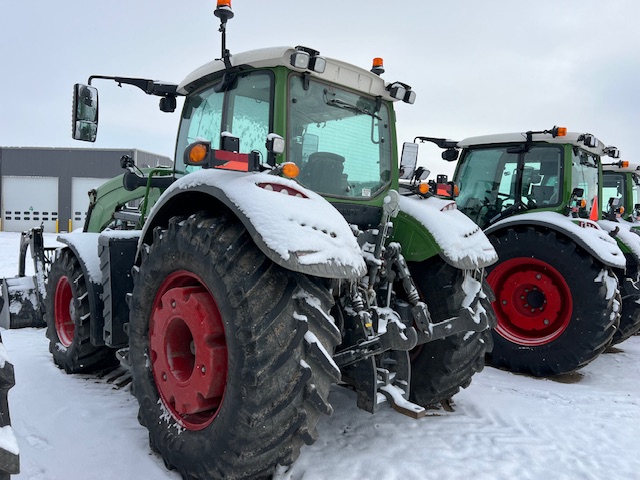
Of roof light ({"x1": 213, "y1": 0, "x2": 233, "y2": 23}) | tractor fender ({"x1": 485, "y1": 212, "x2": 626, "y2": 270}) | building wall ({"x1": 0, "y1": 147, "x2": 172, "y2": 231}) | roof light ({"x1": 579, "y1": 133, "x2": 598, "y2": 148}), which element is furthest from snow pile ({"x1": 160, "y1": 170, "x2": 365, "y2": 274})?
building wall ({"x1": 0, "y1": 147, "x2": 172, "y2": 231})

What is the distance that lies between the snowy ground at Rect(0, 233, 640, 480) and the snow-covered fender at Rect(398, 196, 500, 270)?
1068 mm

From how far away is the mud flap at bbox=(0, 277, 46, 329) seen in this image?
500 cm

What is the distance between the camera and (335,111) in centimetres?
315

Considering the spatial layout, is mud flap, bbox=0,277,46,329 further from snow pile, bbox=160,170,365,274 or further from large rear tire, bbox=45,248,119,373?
snow pile, bbox=160,170,365,274

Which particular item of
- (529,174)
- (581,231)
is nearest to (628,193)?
(529,174)

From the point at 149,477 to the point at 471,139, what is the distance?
17.3 feet

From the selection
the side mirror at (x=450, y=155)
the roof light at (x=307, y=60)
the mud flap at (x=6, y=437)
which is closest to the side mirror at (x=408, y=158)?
the roof light at (x=307, y=60)

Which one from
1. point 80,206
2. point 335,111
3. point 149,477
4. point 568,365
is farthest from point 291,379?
point 80,206

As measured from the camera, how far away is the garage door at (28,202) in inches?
963

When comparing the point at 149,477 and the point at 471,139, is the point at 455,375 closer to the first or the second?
the point at 149,477

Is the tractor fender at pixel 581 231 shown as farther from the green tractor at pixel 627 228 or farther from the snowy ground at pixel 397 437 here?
the snowy ground at pixel 397 437

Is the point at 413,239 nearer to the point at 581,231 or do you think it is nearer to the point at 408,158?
the point at 408,158

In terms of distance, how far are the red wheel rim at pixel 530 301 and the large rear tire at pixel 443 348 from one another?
2025 millimetres

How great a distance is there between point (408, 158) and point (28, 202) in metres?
26.2
